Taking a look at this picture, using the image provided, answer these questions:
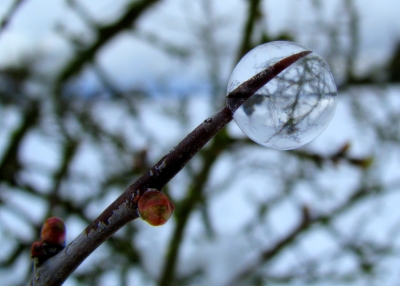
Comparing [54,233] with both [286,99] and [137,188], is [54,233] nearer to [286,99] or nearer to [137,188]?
[137,188]

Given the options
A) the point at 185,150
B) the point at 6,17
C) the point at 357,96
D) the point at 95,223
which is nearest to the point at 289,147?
the point at 185,150

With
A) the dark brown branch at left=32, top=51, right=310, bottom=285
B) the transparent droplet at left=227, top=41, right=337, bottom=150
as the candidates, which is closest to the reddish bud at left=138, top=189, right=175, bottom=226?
the dark brown branch at left=32, top=51, right=310, bottom=285

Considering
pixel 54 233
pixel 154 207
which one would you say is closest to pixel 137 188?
pixel 154 207

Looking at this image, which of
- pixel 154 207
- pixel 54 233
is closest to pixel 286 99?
pixel 154 207

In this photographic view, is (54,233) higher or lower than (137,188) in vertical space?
higher

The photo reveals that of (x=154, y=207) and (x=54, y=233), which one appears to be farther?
(x=54, y=233)

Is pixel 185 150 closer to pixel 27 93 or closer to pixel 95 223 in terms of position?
pixel 95 223
